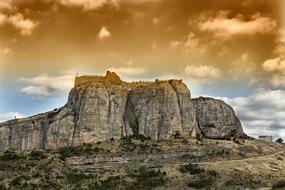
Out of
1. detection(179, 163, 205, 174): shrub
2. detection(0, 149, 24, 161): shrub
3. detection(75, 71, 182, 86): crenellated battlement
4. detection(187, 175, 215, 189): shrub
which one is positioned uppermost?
detection(75, 71, 182, 86): crenellated battlement

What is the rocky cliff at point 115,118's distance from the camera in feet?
447

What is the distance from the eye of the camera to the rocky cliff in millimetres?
136125

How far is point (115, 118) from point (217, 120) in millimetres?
25305

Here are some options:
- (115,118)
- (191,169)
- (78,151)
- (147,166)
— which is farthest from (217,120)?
(78,151)

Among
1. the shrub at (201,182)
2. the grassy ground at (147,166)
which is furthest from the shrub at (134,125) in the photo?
the shrub at (201,182)

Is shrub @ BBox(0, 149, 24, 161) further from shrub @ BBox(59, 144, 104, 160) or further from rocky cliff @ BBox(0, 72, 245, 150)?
rocky cliff @ BBox(0, 72, 245, 150)

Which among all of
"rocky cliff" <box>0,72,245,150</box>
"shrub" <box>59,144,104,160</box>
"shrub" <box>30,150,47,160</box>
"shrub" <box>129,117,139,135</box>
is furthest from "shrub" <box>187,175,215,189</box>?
"shrub" <box>129,117,139,135</box>

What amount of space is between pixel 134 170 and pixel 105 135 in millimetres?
23418

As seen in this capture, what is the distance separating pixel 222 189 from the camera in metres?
101

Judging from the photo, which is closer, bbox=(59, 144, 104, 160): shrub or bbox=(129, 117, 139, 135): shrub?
bbox=(59, 144, 104, 160): shrub

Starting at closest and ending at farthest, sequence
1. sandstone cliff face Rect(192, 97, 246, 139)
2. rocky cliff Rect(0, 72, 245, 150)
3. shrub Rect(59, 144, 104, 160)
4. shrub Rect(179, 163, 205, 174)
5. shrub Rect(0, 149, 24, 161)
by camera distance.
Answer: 1. shrub Rect(179, 163, 205, 174)
2. shrub Rect(59, 144, 104, 160)
3. shrub Rect(0, 149, 24, 161)
4. rocky cliff Rect(0, 72, 245, 150)
5. sandstone cliff face Rect(192, 97, 246, 139)

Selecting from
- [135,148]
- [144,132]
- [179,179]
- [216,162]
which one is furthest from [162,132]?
[179,179]

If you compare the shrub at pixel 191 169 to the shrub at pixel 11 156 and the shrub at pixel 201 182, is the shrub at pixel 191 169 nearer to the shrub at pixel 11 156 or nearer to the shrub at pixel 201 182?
the shrub at pixel 201 182

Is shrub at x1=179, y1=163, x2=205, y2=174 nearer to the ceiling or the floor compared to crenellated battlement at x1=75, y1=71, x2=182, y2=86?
nearer to the floor
